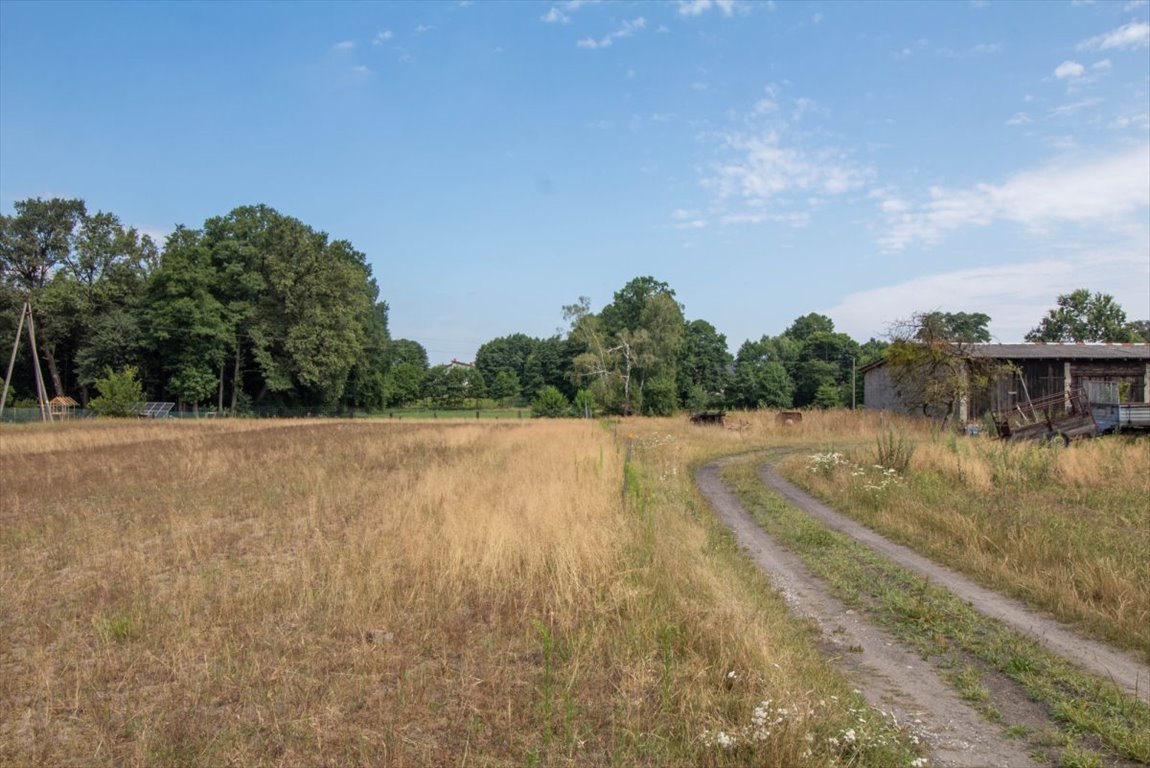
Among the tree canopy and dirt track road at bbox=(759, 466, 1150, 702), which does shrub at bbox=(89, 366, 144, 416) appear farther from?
the tree canopy

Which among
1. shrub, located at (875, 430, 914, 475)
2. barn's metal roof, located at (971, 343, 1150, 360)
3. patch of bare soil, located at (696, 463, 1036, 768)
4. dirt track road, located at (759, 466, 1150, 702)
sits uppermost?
barn's metal roof, located at (971, 343, 1150, 360)

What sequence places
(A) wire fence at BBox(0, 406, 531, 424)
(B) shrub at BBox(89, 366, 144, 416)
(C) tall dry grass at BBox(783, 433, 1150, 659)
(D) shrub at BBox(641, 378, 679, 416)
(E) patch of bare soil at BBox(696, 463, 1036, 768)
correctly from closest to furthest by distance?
(E) patch of bare soil at BBox(696, 463, 1036, 768), (C) tall dry grass at BBox(783, 433, 1150, 659), (A) wire fence at BBox(0, 406, 531, 424), (B) shrub at BBox(89, 366, 144, 416), (D) shrub at BBox(641, 378, 679, 416)

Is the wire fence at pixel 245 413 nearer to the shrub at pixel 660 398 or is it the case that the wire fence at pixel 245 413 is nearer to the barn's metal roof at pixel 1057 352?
the shrub at pixel 660 398

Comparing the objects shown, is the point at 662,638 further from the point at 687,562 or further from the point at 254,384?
the point at 254,384

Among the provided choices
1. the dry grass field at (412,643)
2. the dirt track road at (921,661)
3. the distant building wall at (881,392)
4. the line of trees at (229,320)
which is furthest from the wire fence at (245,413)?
the dirt track road at (921,661)

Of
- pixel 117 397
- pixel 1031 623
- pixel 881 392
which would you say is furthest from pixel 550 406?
pixel 1031 623

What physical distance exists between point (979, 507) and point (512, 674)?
368 inches

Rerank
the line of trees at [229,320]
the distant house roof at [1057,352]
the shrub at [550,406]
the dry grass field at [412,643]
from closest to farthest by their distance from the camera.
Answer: the dry grass field at [412,643]
the distant house roof at [1057,352]
the line of trees at [229,320]
the shrub at [550,406]

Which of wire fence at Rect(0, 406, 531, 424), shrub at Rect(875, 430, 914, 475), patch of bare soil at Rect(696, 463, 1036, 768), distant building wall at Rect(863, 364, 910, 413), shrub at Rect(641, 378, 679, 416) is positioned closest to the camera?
patch of bare soil at Rect(696, 463, 1036, 768)

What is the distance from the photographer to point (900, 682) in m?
5.04

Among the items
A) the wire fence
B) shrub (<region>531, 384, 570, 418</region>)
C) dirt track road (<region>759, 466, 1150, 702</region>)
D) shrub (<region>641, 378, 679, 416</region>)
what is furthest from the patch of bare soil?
shrub (<region>641, 378, 679, 416</region>)

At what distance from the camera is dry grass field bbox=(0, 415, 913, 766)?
3.76 m

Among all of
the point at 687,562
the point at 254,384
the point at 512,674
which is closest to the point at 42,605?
the point at 512,674

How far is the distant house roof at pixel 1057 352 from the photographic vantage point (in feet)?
110
